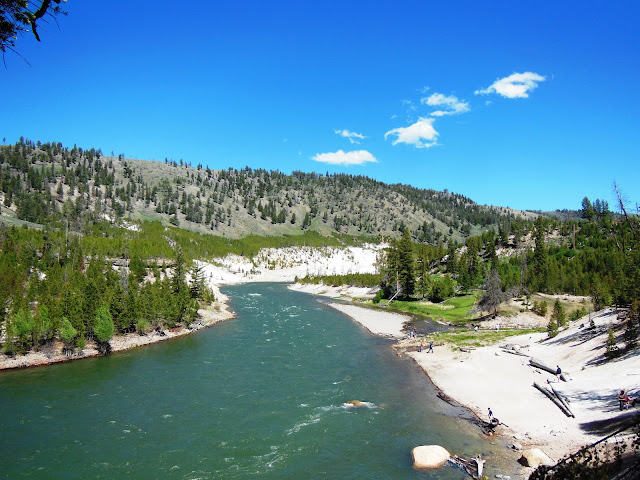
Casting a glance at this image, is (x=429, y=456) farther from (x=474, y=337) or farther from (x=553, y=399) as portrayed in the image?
(x=474, y=337)

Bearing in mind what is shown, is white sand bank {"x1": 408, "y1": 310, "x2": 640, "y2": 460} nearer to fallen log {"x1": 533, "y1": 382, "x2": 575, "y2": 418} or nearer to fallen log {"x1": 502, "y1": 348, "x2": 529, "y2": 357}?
fallen log {"x1": 533, "y1": 382, "x2": 575, "y2": 418}

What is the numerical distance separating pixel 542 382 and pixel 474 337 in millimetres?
20908

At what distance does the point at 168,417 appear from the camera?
29016 mm

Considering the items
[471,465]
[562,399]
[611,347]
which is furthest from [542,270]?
[471,465]

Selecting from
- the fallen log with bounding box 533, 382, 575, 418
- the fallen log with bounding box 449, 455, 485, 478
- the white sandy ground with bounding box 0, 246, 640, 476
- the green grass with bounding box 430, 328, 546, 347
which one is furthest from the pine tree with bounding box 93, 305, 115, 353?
the fallen log with bounding box 533, 382, 575, 418

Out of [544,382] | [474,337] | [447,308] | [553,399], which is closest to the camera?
[553,399]

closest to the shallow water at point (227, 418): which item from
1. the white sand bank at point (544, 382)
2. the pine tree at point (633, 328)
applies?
the white sand bank at point (544, 382)

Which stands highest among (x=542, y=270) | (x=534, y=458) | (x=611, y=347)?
(x=542, y=270)

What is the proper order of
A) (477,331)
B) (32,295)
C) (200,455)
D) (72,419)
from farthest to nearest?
(477,331) → (32,295) → (72,419) → (200,455)

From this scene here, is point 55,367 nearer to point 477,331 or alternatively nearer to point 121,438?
point 121,438

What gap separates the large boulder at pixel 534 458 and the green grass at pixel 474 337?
28614mm

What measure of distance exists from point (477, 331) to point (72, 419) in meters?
53.1

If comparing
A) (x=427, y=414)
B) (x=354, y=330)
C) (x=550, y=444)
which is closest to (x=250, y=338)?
(x=354, y=330)

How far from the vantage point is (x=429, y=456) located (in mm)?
22703
